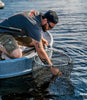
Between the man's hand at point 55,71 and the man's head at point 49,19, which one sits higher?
the man's head at point 49,19

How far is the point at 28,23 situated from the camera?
582 cm

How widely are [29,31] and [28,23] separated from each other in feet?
0.70

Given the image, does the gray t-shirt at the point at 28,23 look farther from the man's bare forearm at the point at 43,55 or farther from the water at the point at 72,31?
the water at the point at 72,31

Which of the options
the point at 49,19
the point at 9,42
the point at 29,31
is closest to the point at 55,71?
the point at 29,31

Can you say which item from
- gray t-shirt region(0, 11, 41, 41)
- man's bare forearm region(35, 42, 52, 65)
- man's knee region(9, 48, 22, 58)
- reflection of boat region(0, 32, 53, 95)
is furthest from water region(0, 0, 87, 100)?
Answer: gray t-shirt region(0, 11, 41, 41)

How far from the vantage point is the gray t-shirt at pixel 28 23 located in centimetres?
573

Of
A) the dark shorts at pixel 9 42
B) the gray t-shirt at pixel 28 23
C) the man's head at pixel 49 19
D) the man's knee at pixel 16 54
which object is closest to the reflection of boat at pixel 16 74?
the man's knee at pixel 16 54

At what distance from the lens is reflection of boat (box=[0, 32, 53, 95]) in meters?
5.96

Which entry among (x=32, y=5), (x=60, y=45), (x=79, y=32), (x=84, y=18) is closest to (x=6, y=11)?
(x=32, y=5)

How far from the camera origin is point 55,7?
16375mm

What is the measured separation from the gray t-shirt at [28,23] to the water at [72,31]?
1.58m

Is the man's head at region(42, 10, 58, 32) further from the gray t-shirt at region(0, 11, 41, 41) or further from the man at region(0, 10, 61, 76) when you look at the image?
the gray t-shirt at region(0, 11, 41, 41)

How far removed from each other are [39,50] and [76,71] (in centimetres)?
166

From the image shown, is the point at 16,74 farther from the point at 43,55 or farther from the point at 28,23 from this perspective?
the point at 28,23
